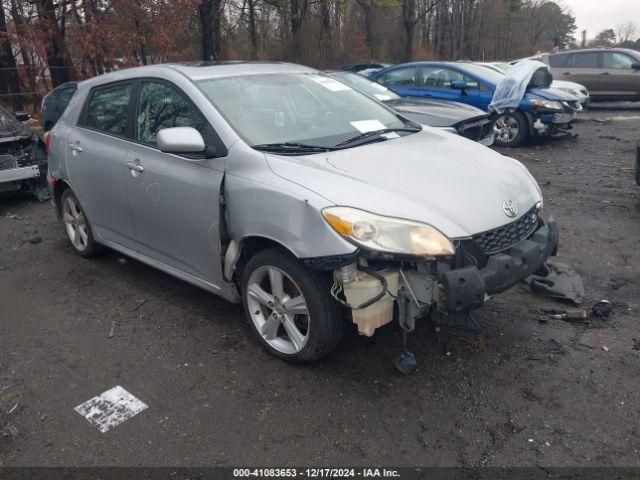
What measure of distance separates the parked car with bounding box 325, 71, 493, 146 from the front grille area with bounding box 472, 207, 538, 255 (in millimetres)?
4159

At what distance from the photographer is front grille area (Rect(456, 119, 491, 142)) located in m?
7.54

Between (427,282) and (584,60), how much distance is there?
48.1 ft

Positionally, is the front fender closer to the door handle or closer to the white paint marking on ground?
the door handle

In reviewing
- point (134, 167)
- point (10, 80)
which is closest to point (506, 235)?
point (134, 167)

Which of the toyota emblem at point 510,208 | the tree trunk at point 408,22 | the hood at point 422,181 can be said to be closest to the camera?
the hood at point 422,181

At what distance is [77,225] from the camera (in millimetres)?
5266

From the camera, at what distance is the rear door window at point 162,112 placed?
146 inches

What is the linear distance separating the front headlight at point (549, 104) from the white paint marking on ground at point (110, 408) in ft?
29.7

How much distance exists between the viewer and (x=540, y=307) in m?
4.05

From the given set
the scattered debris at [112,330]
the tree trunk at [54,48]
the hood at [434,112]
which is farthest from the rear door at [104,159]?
the tree trunk at [54,48]

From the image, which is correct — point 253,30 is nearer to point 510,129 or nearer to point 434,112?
point 510,129

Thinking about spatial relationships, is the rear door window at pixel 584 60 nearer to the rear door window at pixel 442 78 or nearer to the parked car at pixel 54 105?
the rear door window at pixel 442 78

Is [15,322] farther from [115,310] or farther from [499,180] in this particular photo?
[499,180]

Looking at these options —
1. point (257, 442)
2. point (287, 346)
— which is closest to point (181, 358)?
point (287, 346)
